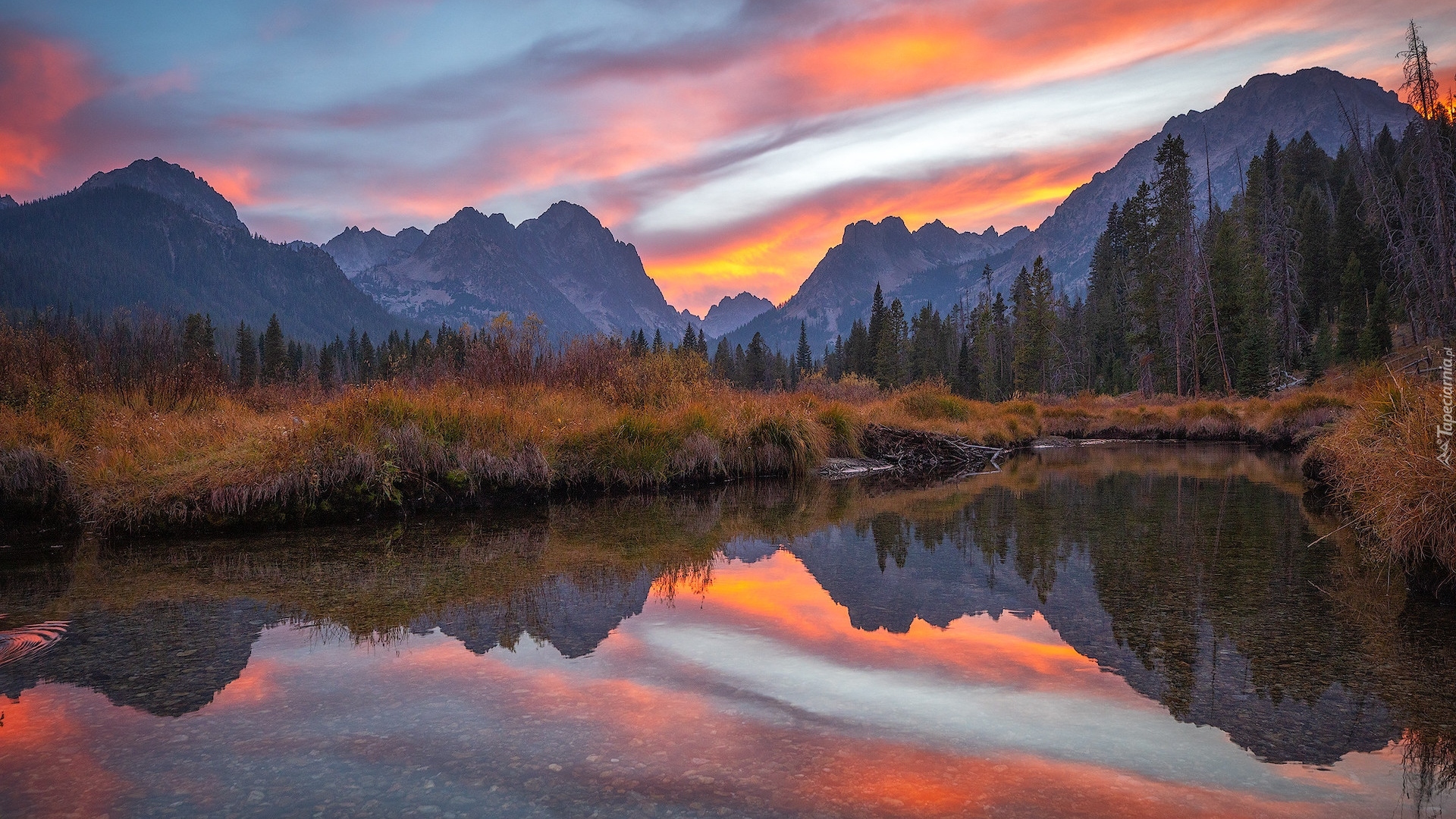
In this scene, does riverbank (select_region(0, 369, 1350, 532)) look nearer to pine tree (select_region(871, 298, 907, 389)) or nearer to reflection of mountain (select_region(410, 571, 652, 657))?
reflection of mountain (select_region(410, 571, 652, 657))

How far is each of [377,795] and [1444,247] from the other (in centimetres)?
4094

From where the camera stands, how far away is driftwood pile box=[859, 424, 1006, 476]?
766 inches

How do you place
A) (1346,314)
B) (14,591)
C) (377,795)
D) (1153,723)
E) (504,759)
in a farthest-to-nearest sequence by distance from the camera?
(1346,314) → (14,591) → (1153,723) → (504,759) → (377,795)

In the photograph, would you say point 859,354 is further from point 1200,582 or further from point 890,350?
point 1200,582

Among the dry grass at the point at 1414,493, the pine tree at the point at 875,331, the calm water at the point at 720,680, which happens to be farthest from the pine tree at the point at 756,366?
the dry grass at the point at 1414,493

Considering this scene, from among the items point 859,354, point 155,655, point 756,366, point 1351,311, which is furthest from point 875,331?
point 155,655

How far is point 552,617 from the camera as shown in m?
5.70

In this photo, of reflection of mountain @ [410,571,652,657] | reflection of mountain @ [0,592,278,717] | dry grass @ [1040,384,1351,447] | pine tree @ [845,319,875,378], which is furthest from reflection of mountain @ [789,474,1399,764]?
pine tree @ [845,319,875,378]

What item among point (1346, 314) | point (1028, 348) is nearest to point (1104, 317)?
point (1028, 348)

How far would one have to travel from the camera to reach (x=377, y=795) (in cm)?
303

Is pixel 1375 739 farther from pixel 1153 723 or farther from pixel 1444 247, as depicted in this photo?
pixel 1444 247

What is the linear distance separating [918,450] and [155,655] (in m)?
17.9

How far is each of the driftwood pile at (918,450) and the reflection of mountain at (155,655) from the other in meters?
15.6

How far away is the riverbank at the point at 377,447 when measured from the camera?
904 centimetres
